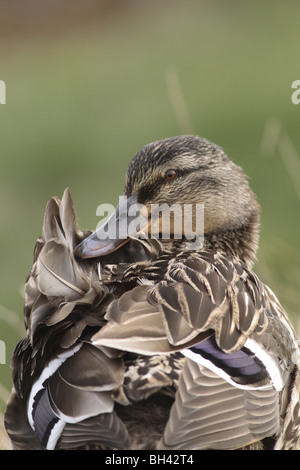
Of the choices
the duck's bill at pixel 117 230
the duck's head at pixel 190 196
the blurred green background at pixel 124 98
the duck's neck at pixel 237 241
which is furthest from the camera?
the blurred green background at pixel 124 98

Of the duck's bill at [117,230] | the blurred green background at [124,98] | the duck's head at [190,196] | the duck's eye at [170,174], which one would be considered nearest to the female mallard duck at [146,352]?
the duck's bill at [117,230]

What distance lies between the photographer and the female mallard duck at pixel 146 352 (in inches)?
143

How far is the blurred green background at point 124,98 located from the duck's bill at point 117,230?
355 cm

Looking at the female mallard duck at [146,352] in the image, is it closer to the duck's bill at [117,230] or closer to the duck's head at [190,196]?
the duck's bill at [117,230]

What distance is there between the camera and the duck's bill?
4.68 m

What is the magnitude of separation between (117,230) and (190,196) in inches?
23.0

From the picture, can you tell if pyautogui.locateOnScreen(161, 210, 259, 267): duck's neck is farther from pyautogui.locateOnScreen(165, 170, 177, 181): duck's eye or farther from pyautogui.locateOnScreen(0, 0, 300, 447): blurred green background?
pyautogui.locateOnScreen(0, 0, 300, 447): blurred green background

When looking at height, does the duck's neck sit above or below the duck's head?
below

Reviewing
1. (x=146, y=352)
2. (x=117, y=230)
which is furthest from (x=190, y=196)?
(x=146, y=352)

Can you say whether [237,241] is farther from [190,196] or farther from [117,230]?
[117,230]

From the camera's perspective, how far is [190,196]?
5.29 metres

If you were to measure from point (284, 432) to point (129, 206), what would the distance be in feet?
5.05

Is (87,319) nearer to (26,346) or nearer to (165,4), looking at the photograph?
(26,346)

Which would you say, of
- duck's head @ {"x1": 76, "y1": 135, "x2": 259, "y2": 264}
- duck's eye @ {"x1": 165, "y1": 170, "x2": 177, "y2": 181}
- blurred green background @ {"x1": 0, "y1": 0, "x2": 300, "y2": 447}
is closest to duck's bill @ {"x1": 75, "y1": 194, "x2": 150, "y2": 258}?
duck's head @ {"x1": 76, "y1": 135, "x2": 259, "y2": 264}
